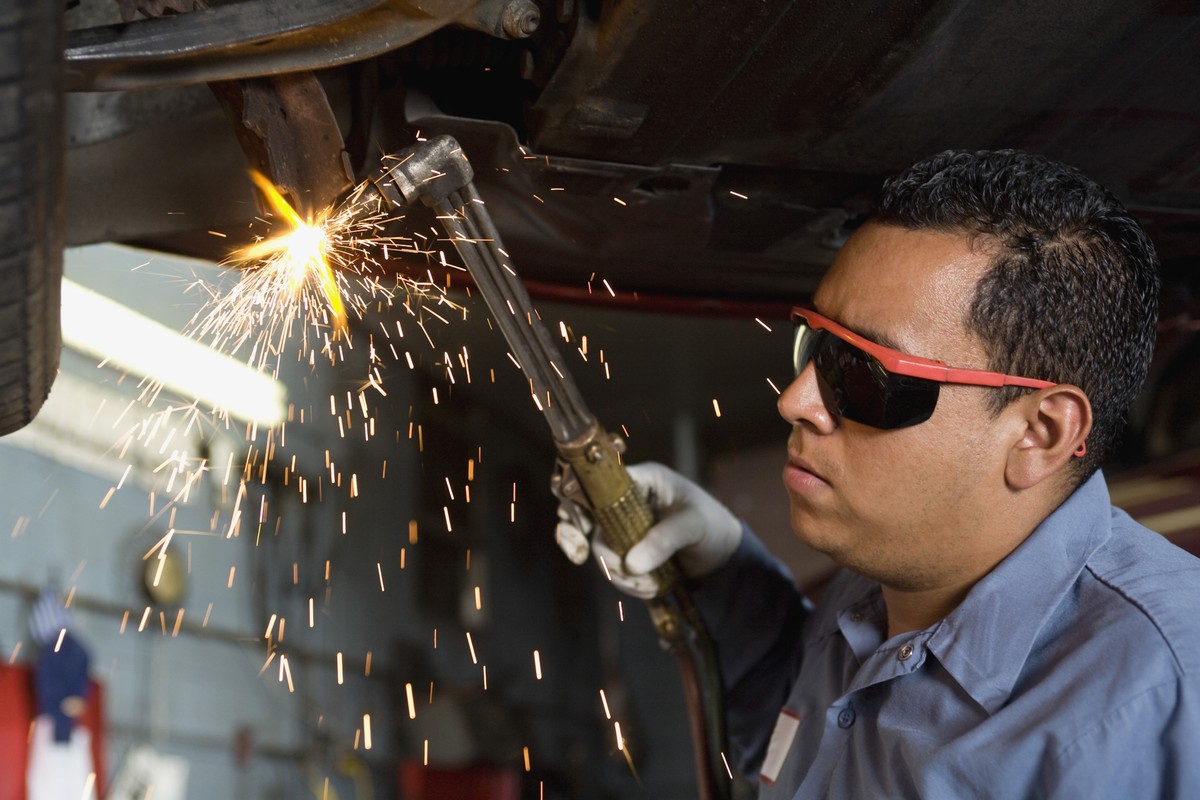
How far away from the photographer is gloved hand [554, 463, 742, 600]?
5.65 feet

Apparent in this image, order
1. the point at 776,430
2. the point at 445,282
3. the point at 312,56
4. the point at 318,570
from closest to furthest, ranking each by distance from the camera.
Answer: the point at 312,56
the point at 445,282
the point at 776,430
the point at 318,570

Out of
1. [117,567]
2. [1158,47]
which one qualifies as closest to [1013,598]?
[1158,47]

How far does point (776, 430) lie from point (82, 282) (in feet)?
8.07

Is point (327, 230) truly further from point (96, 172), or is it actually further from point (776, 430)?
point (776, 430)

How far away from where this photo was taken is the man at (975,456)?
1.20m

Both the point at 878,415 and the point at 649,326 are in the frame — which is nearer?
the point at 878,415

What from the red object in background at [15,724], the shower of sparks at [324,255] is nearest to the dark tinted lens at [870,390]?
the shower of sparks at [324,255]

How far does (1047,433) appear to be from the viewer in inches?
51.3

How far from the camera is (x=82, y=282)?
10.8 ft

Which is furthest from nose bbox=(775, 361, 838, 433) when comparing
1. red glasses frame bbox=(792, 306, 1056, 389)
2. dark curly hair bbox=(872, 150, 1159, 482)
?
dark curly hair bbox=(872, 150, 1159, 482)

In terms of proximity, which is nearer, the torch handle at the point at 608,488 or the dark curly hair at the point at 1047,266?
the dark curly hair at the point at 1047,266

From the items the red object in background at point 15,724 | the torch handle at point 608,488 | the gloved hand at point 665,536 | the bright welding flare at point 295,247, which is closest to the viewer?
the bright welding flare at point 295,247

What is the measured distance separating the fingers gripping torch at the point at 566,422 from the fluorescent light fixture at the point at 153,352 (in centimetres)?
217

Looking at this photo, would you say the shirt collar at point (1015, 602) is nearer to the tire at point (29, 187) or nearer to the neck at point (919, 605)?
the neck at point (919, 605)
